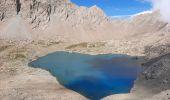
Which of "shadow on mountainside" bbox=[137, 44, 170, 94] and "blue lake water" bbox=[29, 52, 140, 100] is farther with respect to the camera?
"blue lake water" bbox=[29, 52, 140, 100]

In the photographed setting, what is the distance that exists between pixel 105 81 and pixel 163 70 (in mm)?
18744

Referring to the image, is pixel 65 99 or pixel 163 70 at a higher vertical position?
pixel 163 70

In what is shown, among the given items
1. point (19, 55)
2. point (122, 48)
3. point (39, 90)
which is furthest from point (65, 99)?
point (122, 48)

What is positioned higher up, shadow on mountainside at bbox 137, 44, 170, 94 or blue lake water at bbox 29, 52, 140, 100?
shadow on mountainside at bbox 137, 44, 170, 94

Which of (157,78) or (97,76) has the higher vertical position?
(157,78)

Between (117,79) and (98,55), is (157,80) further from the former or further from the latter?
(98,55)

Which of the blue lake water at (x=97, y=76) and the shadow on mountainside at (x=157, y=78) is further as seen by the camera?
the blue lake water at (x=97, y=76)

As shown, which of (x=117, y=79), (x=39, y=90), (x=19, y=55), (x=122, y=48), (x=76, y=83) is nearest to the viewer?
(x=39, y=90)

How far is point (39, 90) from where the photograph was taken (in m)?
85.1

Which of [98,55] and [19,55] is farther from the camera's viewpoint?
[98,55]

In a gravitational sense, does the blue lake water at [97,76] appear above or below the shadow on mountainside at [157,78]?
below

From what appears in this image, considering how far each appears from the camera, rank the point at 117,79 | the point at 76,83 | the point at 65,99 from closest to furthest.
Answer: the point at 65,99
the point at 76,83
the point at 117,79

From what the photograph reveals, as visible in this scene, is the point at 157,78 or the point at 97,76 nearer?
the point at 157,78

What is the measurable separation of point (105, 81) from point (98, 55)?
76500 millimetres
